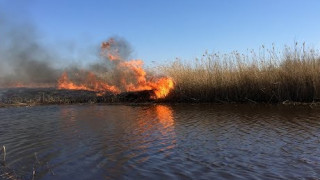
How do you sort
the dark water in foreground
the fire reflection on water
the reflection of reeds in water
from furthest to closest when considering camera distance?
the reflection of reeds in water < the fire reflection on water < the dark water in foreground

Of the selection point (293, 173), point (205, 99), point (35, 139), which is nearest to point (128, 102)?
point (205, 99)

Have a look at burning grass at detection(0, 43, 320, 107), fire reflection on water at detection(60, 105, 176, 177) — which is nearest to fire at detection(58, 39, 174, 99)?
burning grass at detection(0, 43, 320, 107)

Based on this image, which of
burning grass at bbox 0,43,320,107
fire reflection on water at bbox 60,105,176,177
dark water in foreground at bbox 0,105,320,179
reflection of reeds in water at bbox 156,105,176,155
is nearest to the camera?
dark water in foreground at bbox 0,105,320,179

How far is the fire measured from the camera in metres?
20.9

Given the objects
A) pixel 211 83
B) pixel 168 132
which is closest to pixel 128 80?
pixel 211 83

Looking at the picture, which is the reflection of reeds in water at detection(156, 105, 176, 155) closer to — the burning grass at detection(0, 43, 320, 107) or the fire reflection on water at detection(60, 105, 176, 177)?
the fire reflection on water at detection(60, 105, 176, 177)

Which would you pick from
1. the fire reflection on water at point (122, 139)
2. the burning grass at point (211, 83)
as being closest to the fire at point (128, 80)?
the burning grass at point (211, 83)

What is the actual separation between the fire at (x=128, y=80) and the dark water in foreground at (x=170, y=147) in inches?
330

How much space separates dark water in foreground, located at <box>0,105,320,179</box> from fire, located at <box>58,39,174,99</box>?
839 cm

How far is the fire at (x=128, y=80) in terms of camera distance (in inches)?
824

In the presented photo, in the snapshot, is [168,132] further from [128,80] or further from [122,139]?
[128,80]

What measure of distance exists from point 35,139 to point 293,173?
6.71 metres

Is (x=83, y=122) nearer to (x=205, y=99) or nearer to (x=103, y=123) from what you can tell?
(x=103, y=123)

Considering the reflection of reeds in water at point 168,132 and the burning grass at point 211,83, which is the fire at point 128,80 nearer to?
the burning grass at point 211,83
